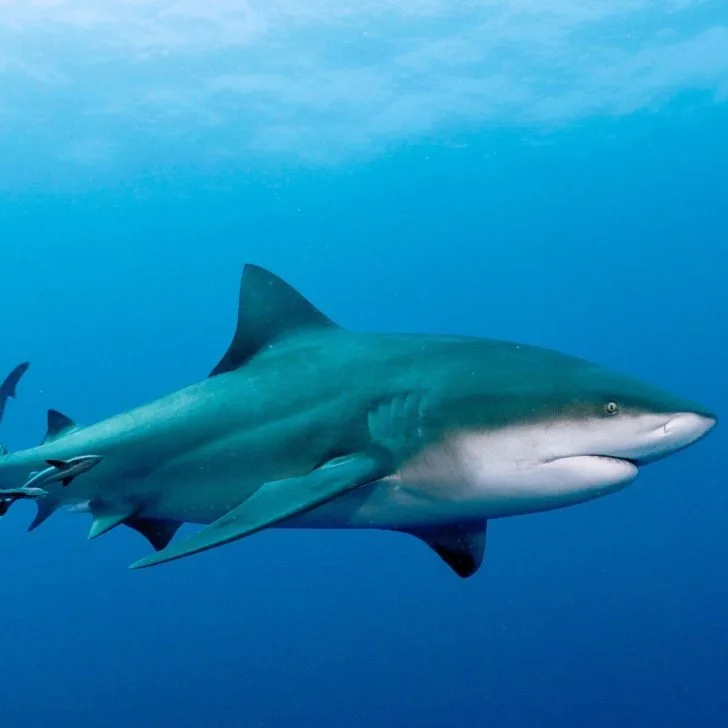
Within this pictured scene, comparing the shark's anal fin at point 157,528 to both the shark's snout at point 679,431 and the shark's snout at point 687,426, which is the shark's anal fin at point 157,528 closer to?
the shark's snout at point 679,431

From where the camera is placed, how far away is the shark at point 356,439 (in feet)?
9.59

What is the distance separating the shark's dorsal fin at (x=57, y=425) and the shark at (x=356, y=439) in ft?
0.04

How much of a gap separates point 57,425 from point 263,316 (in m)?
1.70

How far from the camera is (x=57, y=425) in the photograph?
5047 mm

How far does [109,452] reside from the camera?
4.36m

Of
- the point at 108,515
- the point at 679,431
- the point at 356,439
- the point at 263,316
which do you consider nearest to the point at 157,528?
the point at 108,515

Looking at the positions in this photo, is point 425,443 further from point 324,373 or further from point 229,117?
point 229,117

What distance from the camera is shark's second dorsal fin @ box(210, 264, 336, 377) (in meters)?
4.50

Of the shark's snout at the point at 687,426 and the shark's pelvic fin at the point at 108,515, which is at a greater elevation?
the shark's snout at the point at 687,426

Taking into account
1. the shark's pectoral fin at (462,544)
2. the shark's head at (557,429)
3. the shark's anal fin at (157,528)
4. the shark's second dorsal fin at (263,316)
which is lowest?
the shark's anal fin at (157,528)

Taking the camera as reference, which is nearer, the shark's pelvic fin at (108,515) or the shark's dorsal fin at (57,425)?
the shark's pelvic fin at (108,515)

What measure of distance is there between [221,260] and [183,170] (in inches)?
1069

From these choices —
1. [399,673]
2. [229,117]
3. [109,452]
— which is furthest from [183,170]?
[109,452]

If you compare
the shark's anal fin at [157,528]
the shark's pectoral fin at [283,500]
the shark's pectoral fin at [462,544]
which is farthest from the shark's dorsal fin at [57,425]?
the shark's pectoral fin at [462,544]
